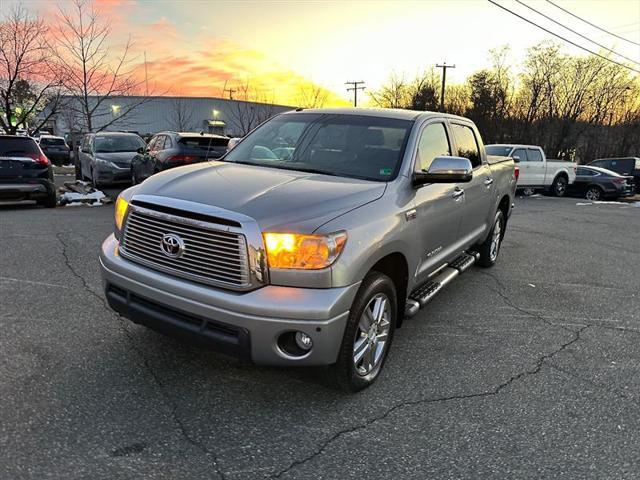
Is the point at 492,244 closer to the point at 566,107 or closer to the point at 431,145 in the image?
the point at 431,145

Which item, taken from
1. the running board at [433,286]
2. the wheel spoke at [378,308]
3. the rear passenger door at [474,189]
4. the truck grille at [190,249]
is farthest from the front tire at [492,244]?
the truck grille at [190,249]

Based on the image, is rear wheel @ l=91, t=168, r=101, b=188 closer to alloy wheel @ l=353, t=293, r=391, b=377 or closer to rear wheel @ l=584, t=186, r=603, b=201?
alloy wheel @ l=353, t=293, r=391, b=377

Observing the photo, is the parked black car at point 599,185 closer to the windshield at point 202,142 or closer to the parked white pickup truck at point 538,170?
the parked white pickup truck at point 538,170

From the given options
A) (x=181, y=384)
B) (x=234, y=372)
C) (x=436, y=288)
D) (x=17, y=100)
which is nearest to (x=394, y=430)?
(x=234, y=372)

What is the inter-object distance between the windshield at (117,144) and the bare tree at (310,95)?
25.9 m

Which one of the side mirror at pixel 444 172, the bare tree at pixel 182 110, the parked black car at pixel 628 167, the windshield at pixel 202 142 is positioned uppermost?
the bare tree at pixel 182 110

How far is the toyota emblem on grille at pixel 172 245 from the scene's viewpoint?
9.26ft

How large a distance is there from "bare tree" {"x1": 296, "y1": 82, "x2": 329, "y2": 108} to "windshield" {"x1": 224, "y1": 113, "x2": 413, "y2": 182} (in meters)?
35.6

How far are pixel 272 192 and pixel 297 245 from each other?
53 centimetres

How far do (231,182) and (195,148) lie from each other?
28.4 feet

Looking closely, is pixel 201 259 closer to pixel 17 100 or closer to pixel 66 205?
pixel 66 205

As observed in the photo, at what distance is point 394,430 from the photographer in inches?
110

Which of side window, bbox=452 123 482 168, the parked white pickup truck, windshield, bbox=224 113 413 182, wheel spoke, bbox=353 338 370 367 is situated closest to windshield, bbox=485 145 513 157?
the parked white pickup truck

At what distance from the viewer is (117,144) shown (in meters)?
13.9
